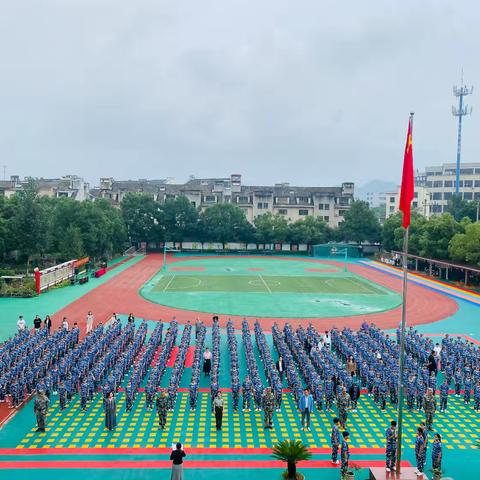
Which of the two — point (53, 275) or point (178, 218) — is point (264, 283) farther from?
point (178, 218)

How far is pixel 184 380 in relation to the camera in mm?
16828

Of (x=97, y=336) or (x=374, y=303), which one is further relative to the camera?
(x=374, y=303)

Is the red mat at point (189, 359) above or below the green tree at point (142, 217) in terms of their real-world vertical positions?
below

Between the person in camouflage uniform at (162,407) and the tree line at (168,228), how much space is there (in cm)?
3210

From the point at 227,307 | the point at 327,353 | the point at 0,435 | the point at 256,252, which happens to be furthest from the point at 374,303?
the point at 256,252

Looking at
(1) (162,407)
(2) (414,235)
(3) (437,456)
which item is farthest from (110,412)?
(2) (414,235)

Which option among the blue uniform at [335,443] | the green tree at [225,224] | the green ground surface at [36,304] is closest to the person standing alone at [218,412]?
the blue uniform at [335,443]

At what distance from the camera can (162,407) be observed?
508 inches

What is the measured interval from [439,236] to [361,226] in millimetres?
21589

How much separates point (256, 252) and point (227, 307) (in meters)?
38.0

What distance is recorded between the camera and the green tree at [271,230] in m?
65.2

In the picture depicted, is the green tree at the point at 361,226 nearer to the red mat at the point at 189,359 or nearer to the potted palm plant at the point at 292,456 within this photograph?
the red mat at the point at 189,359

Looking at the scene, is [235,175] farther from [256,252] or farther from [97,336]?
[97,336]

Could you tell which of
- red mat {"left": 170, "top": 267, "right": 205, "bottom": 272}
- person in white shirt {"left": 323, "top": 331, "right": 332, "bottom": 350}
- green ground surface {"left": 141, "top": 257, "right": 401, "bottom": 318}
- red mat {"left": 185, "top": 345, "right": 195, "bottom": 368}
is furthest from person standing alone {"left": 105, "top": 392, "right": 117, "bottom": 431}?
red mat {"left": 170, "top": 267, "right": 205, "bottom": 272}
